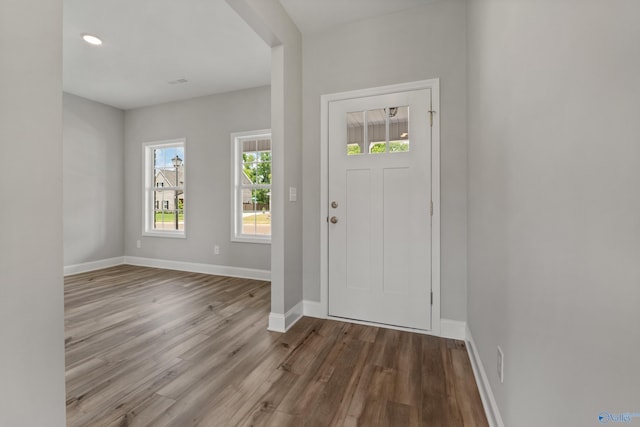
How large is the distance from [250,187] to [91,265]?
297 cm

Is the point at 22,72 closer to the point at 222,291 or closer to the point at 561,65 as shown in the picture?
the point at 561,65

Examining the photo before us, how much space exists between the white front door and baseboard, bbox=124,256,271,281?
5.91ft

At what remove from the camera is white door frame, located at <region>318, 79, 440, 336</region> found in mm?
2252

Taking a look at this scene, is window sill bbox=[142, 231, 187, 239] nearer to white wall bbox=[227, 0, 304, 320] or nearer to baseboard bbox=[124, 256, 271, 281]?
baseboard bbox=[124, 256, 271, 281]

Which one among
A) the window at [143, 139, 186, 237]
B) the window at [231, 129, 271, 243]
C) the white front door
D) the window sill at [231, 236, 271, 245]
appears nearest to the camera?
the white front door

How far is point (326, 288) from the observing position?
2.59 meters

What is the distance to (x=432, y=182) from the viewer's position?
2.27m

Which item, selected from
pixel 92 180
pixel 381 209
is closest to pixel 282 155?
pixel 381 209

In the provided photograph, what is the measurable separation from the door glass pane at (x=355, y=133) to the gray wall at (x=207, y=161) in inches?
72.3

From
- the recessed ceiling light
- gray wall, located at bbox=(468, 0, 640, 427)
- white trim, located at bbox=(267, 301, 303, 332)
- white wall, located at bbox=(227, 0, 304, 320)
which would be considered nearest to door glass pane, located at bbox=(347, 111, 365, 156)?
white wall, located at bbox=(227, 0, 304, 320)

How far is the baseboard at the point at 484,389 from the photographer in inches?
50.0

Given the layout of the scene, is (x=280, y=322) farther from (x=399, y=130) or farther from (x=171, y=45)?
(x=171, y=45)

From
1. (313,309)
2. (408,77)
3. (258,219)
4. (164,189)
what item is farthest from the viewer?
(164,189)

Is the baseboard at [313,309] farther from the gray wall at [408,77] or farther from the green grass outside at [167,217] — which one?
the green grass outside at [167,217]
